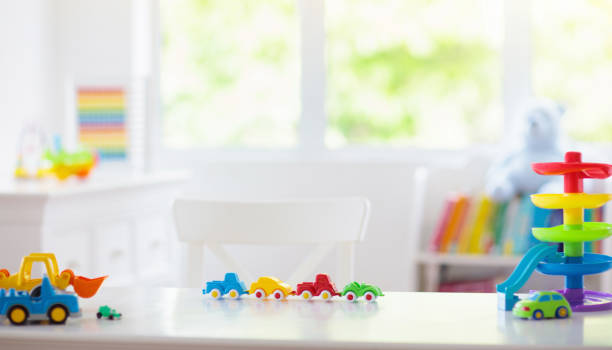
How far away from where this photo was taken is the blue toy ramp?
3.43ft

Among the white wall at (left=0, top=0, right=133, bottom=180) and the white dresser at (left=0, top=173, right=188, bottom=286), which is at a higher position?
the white wall at (left=0, top=0, right=133, bottom=180)

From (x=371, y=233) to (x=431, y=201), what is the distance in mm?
279

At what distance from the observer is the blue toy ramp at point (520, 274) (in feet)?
3.43

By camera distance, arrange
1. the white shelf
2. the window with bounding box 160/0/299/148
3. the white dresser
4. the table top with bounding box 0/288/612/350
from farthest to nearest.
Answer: the window with bounding box 160/0/299/148
the white shelf
the white dresser
the table top with bounding box 0/288/612/350

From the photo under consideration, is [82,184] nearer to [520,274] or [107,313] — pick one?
[107,313]

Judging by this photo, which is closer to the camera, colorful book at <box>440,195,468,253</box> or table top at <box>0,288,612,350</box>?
table top at <box>0,288,612,350</box>

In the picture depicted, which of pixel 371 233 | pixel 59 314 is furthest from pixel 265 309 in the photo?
pixel 371 233

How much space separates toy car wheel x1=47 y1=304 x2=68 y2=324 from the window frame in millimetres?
2392

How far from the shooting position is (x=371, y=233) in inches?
129

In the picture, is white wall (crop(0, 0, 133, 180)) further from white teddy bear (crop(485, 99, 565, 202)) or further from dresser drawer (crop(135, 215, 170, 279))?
white teddy bear (crop(485, 99, 565, 202))

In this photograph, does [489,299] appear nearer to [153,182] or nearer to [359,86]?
[153,182]

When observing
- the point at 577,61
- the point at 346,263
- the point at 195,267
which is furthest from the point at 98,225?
the point at 577,61

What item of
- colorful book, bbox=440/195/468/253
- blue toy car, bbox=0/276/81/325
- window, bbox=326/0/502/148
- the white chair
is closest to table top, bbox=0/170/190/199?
the white chair

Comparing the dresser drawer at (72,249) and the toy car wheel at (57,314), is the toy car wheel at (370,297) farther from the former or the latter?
the dresser drawer at (72,249)
